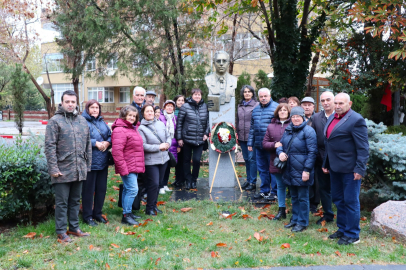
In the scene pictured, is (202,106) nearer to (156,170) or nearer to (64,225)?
(156,170)

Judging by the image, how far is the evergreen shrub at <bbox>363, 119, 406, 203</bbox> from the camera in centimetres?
553

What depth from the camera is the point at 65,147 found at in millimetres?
4609

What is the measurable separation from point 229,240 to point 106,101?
125 ft

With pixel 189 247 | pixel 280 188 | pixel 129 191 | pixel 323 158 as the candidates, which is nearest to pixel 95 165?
pixel 129 191

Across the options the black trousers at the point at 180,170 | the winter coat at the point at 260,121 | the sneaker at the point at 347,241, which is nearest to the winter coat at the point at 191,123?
the black trousers at the point at 180,170

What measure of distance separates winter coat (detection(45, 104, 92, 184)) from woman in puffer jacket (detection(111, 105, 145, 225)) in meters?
0.58

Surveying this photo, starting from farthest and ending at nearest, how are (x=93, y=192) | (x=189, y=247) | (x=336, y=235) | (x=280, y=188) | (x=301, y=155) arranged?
(x=280, y=188) → (x=93, y=192) → (x=301, y=155) → (x=336, y=235) → (x=189, y=247)

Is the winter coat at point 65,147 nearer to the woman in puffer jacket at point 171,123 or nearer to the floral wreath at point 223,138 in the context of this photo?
the woman in puffer jacket at point 171,123

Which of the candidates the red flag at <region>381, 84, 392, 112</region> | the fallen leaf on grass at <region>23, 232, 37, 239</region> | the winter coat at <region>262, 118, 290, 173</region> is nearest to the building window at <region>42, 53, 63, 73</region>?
the fallen leaf on grass at <region>23, 232, 37, 239</region>

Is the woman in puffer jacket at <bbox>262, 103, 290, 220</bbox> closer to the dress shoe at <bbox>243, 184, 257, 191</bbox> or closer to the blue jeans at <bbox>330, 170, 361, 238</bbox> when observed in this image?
the blue jeans at <bbox>330, 170, 361, 238</bbox>

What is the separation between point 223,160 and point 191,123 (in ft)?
3.83

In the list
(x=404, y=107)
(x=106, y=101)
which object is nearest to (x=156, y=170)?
(x=404, y=107)

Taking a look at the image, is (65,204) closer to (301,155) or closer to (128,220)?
(128,220)

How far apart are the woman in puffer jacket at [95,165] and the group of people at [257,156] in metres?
0.01
